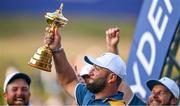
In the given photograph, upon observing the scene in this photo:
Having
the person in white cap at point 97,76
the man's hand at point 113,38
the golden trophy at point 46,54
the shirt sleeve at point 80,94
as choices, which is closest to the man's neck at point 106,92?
the person in white cap at point 97,76

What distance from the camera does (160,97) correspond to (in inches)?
220

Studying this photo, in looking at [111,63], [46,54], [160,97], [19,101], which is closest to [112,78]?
[111,63]

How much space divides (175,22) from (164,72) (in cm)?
63

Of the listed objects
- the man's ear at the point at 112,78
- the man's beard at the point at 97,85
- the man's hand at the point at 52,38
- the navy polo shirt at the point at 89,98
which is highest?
the man's hand at the point at 52,38

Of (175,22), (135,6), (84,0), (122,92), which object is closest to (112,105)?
(122,92)

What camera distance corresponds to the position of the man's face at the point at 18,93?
5660mm

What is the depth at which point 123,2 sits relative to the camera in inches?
389

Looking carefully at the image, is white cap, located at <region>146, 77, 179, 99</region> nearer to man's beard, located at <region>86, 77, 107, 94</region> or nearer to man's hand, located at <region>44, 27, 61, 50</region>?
man's beard, located at <region>86, 77, 107, 94</region>

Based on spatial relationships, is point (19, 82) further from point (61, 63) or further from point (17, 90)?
point (61, 63)

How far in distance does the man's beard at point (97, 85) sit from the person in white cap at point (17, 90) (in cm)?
80

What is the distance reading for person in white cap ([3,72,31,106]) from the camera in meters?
5.66

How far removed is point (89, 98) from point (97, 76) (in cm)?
15

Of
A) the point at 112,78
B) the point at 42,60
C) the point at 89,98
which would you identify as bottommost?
the point at 89,98

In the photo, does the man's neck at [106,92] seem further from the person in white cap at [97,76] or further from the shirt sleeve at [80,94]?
the shirt sleeve at [80,94]
